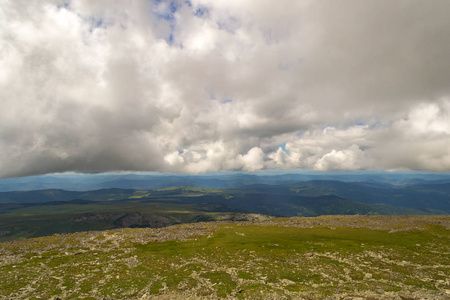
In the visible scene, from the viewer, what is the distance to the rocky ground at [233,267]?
100 feet

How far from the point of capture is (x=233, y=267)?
41.3 metres

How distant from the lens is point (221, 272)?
128ft

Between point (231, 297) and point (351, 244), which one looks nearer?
point (231, 297)

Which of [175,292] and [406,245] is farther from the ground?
[175,292]

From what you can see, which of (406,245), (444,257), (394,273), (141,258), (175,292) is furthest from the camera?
(406,245)

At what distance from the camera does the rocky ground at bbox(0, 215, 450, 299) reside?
3061 cm

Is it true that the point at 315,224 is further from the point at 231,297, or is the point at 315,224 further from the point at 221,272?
the point at 231,297

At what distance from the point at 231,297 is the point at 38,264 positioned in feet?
141

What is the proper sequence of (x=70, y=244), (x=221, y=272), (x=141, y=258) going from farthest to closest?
(x=70, y=244)
(x=141, y=258)
(x=221, y=272)

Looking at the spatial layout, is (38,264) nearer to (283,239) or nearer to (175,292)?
(175,292)

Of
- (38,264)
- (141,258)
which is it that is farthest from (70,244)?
(141,258)

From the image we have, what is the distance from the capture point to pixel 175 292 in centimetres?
3131

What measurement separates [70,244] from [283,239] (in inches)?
2486

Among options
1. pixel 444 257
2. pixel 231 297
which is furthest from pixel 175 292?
pixel 444 257
